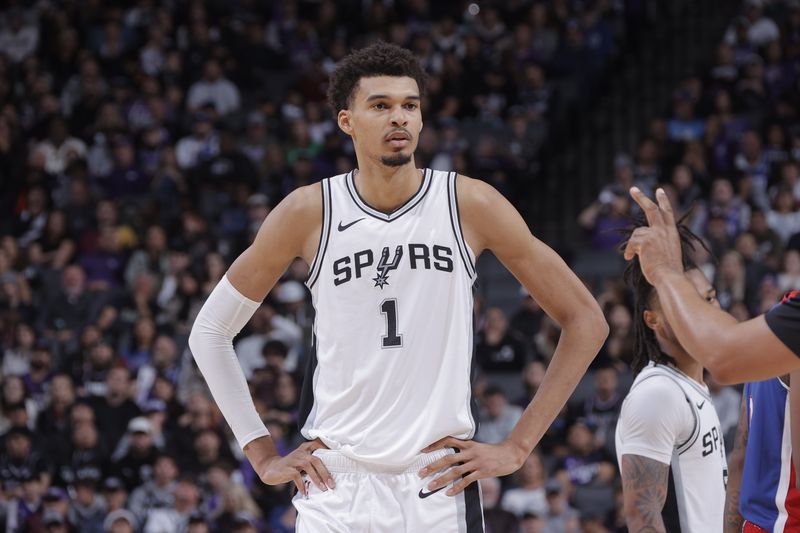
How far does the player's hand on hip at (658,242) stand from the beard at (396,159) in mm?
986

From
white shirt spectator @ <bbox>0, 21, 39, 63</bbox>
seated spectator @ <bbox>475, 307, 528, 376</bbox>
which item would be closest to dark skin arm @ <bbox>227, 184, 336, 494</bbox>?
seated spectator @ <bbox>475, 307, 528, 376</bbox>

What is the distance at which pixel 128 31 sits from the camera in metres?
17.7

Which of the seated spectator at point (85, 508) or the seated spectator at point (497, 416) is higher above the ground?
the seated spectator at point (497, 416)

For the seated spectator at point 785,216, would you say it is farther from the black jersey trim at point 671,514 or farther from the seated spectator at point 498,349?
the black jersey trim at point 671,514

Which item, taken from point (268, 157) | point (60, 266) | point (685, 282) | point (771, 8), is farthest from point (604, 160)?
point (685, 282)

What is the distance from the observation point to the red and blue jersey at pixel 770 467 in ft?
Result: 14.6

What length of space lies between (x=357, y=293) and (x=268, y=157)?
1110 centimetres

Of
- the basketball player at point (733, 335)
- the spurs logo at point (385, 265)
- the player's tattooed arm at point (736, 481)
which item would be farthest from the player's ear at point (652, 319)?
the basketball player at point (733, 335)

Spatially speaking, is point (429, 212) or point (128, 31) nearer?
point (429, 212)

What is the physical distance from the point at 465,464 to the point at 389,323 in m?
0.54

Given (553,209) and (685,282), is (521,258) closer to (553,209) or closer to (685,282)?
(685,282)

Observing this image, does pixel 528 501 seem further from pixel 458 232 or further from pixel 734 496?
pixel 458 232

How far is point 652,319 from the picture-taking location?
525cm

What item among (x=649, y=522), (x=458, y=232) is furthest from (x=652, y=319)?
(x=458, y=232)
